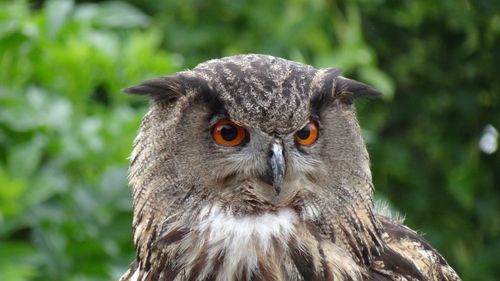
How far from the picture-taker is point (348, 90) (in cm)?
284

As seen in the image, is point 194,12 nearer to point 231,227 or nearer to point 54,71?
point 54,71

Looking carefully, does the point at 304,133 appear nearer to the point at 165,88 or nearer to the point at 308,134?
the point at 308,134

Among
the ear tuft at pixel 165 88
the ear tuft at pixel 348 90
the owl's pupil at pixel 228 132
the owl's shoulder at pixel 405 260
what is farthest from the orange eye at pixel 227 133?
the owl's shoulder at pixel 405 260

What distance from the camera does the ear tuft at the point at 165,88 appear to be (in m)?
2.76

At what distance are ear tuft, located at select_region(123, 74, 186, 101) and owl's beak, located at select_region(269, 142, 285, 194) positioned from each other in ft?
0.84

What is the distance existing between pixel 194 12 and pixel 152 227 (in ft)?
7.52

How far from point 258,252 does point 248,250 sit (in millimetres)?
23

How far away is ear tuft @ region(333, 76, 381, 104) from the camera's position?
281 cm

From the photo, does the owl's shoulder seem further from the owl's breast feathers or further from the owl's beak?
the owl's beak

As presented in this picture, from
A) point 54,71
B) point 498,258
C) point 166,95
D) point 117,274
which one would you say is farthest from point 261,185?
point 498,258

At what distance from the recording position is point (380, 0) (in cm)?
469

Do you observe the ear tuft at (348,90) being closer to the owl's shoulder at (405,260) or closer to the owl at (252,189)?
the owl at (252,189)

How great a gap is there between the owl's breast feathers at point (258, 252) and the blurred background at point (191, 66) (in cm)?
97

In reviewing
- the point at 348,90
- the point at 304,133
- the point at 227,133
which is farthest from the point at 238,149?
the point at 348,90
